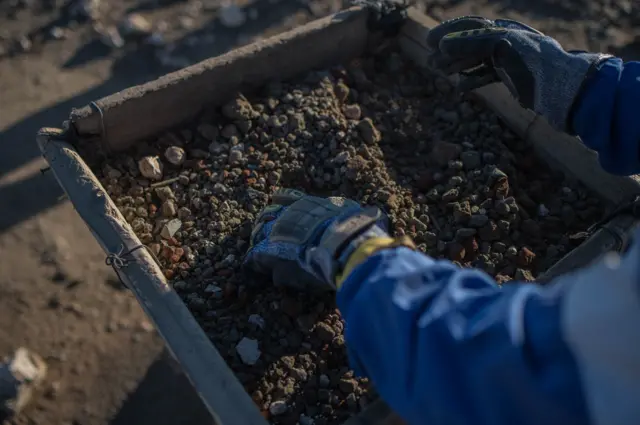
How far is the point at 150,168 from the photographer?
2.48 m

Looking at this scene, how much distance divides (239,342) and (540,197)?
4.00 feet

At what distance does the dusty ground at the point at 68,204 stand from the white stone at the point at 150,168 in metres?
0.72

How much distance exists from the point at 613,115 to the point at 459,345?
41.2 inches

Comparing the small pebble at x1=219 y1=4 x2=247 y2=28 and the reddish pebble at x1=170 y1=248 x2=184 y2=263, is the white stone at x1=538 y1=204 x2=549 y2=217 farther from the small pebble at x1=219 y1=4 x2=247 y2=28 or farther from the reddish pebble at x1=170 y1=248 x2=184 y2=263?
the small pebble at x1=219 y1=4 x2=247 y2=28

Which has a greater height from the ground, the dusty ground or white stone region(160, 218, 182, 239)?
white stone region(160, 218, 182, 239)

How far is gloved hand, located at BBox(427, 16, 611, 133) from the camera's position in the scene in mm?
2053

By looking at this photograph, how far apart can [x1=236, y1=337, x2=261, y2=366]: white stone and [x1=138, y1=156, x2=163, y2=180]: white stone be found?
2.49 feet

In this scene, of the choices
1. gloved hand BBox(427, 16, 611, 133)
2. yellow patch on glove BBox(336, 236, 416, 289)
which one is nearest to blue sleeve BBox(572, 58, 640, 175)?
gloved hand BBox(427, 16, 611, 133)

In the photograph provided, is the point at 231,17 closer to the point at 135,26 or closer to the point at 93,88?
the point at 135,26

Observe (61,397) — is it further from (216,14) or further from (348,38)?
(216,14)

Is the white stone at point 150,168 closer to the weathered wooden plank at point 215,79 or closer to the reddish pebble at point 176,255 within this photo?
the weathered wooden plank at point 215,79

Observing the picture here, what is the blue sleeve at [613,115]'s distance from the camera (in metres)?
1.92

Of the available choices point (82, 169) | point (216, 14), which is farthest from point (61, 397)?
point (216, 14)

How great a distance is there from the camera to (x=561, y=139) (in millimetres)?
2500
